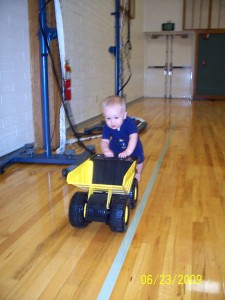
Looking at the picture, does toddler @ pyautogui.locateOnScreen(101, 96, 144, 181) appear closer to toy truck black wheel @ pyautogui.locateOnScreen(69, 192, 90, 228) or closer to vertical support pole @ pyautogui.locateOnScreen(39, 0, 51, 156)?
toy truck black wheel @ pyautogui.locateOnScreen(69, 192, 90, 228)

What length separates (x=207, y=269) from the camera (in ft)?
4.80

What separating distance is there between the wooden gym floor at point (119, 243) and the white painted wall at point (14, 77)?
1.74 feet

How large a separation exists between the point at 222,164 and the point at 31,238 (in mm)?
A: 2066

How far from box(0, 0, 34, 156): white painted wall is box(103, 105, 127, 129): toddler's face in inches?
56.3

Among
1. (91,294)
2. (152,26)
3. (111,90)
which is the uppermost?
(152,26)

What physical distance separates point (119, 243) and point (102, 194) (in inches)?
11.8

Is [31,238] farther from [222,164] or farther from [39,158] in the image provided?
[222,164]


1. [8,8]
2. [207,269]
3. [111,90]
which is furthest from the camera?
[111,90]

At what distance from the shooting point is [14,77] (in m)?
3.26

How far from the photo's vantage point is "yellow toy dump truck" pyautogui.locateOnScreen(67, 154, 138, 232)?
1729 millimetres

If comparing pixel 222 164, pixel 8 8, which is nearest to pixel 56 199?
pixel 222 164

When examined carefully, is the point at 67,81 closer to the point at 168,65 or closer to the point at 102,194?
the point at 102,194

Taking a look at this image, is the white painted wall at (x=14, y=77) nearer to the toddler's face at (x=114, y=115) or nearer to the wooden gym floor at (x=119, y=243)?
the wooden gym floor at (x=119, y=243)

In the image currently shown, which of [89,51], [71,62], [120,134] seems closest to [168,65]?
[89,51]
